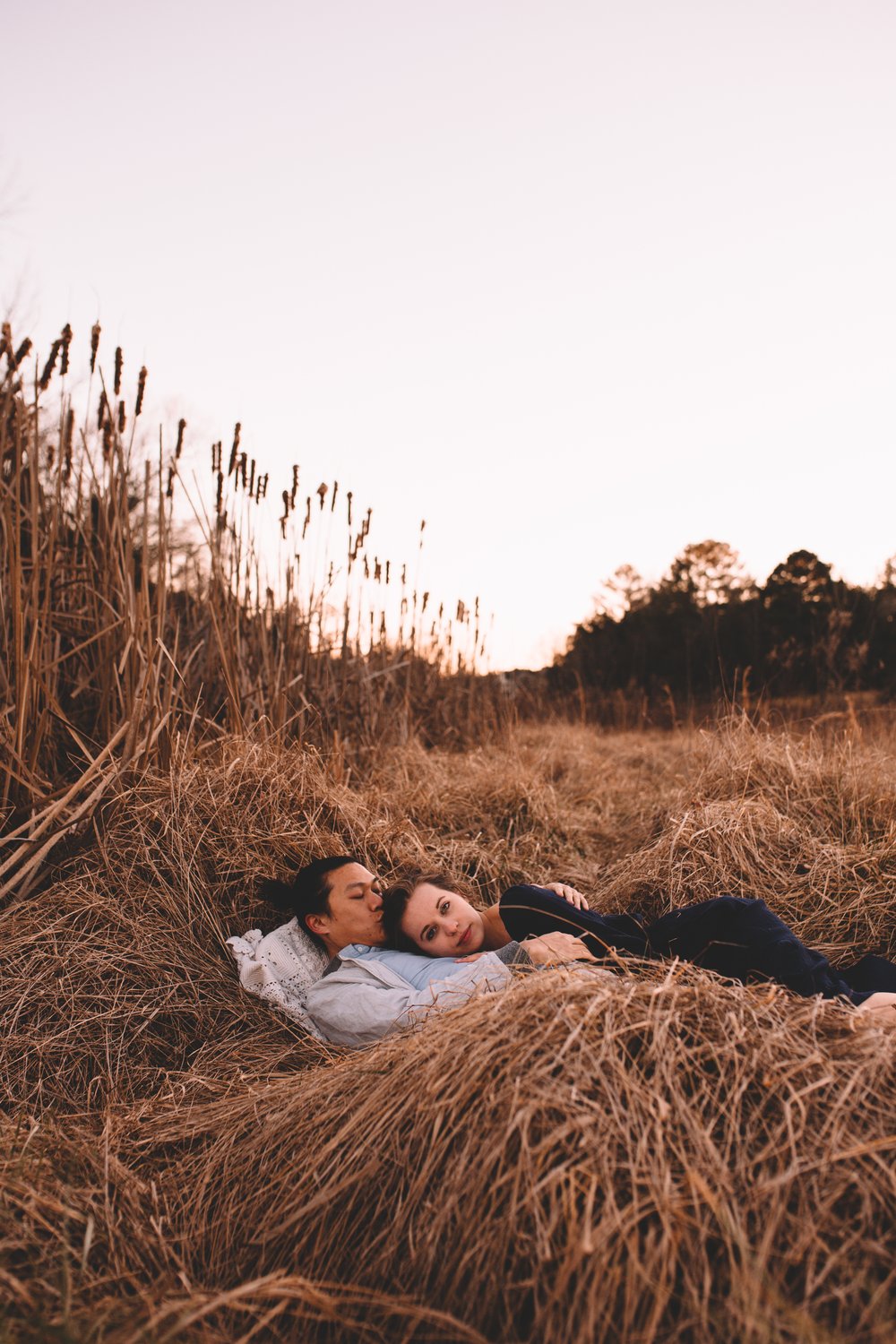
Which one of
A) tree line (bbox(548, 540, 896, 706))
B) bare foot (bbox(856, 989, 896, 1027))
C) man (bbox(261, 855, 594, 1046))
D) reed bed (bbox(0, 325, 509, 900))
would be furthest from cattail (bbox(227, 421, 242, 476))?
tree line (bbox(548, 540, 896, 706))

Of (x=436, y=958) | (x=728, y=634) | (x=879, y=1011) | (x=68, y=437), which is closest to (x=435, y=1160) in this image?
(x=879, y=1011)

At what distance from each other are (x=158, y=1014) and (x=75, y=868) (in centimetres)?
53

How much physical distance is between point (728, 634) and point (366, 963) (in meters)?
9.37

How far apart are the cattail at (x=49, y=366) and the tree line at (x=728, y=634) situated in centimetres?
552

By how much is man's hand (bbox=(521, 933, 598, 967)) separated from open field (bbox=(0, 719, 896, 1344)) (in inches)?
15.0

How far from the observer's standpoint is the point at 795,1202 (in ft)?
2.56

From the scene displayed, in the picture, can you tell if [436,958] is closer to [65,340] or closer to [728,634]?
[65,340]

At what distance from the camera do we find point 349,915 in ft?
6.35

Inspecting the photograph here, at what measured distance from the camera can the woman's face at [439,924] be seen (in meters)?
1.92

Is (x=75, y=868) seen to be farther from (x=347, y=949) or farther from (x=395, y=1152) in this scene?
(x=395, y=1152)

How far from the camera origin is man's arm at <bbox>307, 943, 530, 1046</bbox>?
1509 mm

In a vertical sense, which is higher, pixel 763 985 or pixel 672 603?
pixel 672 603

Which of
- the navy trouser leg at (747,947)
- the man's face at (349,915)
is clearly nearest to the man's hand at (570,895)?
the navy trouser leg at (747,947)

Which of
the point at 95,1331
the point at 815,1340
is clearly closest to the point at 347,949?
the point at 95,1331
